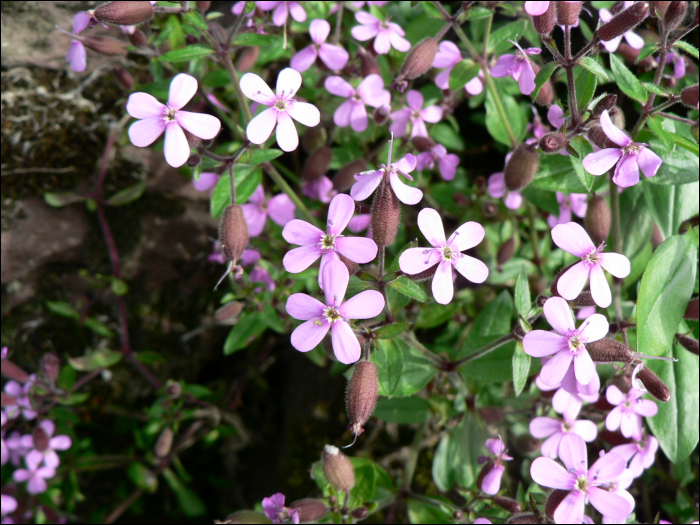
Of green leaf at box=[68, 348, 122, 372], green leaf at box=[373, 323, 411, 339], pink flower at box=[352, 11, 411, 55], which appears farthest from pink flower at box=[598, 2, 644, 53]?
green leaf at box=[68, 348, 122, 372]

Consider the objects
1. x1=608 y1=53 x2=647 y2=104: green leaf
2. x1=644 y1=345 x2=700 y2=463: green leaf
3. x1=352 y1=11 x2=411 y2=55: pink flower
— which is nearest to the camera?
x1=608 y1=53 x2=647 y2=104: green leaf

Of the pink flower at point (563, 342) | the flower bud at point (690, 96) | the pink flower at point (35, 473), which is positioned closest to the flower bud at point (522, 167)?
the flower bud at point (690, 96)

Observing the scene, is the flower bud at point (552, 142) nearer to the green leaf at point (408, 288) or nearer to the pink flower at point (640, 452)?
the green leaf at point (408, 288)

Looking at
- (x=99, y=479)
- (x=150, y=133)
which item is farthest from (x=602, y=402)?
(x=99, y=479)

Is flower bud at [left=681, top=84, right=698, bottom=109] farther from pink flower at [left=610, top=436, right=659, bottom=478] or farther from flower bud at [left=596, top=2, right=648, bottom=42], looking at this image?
pink flower at [left=610, top=436, right=659, bottom=478]

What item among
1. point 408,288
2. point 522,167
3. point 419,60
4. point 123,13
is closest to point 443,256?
point 408,288

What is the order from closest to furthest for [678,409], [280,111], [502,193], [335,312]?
[335,312] → [280,111] → [678,409] → [502,193]

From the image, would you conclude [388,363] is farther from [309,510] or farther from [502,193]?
[502,193]
